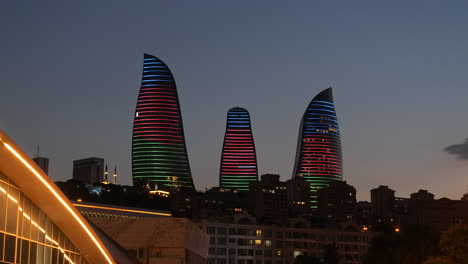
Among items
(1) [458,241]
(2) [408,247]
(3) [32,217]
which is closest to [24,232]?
(3) [32,217]

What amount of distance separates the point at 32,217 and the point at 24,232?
996mm

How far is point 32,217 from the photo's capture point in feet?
97.2

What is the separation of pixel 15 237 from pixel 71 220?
4069 millimetres

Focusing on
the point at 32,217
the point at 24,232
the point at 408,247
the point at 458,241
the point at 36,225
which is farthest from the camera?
the point at 408,247

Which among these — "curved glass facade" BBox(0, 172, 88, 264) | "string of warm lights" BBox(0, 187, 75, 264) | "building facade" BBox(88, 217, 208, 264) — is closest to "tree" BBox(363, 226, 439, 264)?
"building facade" BBox(88, 217, 208, 264)

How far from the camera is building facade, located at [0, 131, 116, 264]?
89.1 feet

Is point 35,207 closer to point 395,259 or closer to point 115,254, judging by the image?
point 115,254

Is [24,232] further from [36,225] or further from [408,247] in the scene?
[408,247]

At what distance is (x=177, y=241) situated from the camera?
208ft

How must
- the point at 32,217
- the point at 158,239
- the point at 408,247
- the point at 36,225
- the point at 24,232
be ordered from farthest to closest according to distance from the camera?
1. the point at 408,247
2. the point at 158,239
3. the point at 36,225
4. the point at 32,217
5. the point at 24,232

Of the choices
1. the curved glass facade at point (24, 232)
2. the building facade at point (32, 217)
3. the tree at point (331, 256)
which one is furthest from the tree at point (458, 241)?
the tree at point (331, 256)

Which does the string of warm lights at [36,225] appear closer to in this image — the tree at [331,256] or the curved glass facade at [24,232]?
the curved glass facade at [24,232]

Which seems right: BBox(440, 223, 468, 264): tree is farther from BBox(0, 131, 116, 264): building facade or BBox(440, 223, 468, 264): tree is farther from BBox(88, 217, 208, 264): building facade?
BBox(0, 131, 116, 264): building facade

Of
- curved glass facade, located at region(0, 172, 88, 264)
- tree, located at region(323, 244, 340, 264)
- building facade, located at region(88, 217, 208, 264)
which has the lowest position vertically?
curved glass facade, located at region(0, 172, 88, 264)
